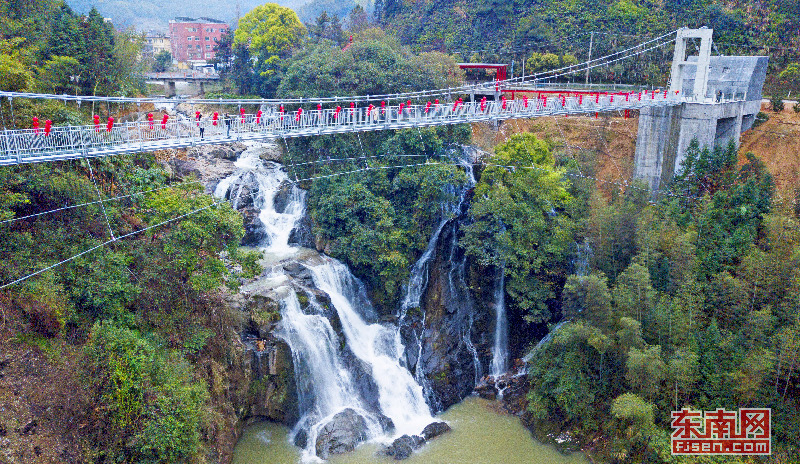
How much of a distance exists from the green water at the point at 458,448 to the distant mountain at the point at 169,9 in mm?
55804

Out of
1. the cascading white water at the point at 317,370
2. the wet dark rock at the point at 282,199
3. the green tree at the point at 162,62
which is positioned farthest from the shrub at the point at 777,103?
the green tree at the point at 162,62

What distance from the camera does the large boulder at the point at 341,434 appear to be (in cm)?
1471

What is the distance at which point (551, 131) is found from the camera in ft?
84.3

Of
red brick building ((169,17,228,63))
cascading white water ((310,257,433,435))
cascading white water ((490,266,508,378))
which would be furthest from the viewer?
red brick building ((169,17,228,63))

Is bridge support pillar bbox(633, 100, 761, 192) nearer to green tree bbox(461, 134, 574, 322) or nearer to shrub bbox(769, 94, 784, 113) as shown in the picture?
shrub bbox(769, 94, 784, 113)

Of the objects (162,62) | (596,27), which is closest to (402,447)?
(596,27)

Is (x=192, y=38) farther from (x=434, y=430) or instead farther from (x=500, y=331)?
(x=434, y=430)

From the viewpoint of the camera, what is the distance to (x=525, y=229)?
17922 millimetres

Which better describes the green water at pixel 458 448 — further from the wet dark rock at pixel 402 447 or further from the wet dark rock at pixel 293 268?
the wet dark rock at pixel 293 268

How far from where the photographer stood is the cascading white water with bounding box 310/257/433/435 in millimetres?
16500

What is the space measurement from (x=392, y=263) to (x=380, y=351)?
2.52 meters

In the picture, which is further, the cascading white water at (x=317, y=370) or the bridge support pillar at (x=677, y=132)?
the bridge support pillar at (x=677, y=132)

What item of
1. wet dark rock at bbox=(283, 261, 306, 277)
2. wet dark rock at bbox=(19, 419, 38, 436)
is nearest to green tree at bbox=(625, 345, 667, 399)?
wet dark rock at bbox=(283, 261, 306, 277)

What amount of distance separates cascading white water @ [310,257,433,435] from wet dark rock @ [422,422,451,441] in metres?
0.25
